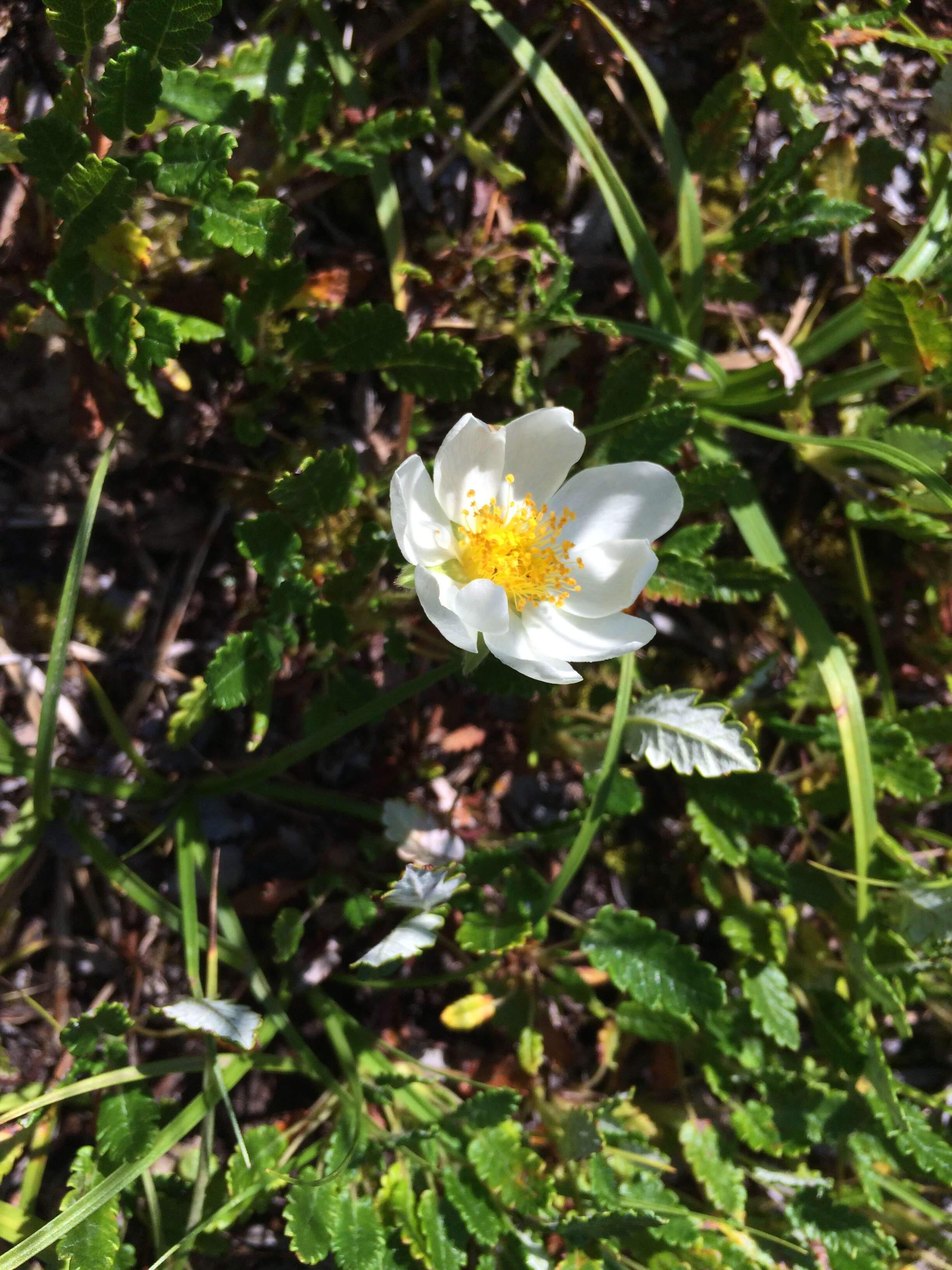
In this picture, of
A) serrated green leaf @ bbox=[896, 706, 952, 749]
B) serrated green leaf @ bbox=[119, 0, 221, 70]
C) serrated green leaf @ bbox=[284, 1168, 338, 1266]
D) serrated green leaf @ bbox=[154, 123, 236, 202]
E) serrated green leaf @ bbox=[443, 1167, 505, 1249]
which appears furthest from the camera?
serrated green leaf @ bbox=[896, 706, 952, 749]

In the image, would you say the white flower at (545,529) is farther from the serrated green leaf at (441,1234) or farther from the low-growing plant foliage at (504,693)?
the serrated green leaf at (441,1234)

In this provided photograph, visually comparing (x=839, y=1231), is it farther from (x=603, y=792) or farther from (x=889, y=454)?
(x=889, y=454)

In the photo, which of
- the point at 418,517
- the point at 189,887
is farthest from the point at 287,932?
the point at 418,517

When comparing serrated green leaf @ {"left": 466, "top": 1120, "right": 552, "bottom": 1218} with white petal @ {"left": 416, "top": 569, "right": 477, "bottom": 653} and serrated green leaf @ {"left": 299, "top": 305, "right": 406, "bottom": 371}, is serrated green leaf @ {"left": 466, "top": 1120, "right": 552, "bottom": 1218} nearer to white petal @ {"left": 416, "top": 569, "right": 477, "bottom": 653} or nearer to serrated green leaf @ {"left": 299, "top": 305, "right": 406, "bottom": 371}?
white petal @ {"left": 416, "top": 569, "right": 477, "bottom": 653}

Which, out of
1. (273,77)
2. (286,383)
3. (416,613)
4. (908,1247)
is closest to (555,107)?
(273,77)

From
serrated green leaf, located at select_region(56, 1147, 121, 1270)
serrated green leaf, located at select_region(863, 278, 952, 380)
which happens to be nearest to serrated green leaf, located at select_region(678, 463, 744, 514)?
serrated green leaf, located at select_region(863, 278, 952, 380)

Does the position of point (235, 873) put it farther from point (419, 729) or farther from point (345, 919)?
point (419, 729)
